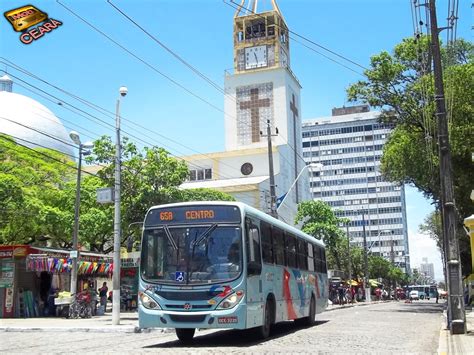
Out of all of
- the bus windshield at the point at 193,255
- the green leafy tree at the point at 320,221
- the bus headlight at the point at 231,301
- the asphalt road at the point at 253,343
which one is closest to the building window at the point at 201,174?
the green leafy tree at the point at 320,221

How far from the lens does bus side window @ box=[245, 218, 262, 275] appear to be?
13.1 metres

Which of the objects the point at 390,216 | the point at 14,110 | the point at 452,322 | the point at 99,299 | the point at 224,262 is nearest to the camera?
the point at 224,262

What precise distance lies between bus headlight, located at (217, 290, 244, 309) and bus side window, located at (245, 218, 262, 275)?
642 millimetres

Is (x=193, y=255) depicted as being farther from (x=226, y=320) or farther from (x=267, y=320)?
(x=267, y=320)

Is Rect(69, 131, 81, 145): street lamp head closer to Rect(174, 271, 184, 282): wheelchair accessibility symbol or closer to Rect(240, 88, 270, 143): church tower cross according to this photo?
Rect(174, 271, 184, 282): wheelchair accessibility symbol

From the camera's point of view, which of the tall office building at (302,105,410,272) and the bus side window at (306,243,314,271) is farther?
the tall office building at (302,105,410,272)

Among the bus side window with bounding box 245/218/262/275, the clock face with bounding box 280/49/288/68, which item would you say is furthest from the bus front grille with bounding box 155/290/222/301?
the clock face with bounding box 280/49/288/68

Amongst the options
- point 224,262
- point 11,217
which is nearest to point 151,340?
point 224,262

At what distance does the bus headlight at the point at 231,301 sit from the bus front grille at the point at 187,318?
0.45 meters

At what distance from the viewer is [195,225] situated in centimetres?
1323

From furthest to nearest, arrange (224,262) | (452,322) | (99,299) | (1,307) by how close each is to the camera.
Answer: (99,299) < (1,307) < (452,322) < (224,262)

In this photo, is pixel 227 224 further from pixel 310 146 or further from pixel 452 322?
pixel 310 146

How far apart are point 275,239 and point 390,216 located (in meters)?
134

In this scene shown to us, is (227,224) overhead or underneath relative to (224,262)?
overhead
